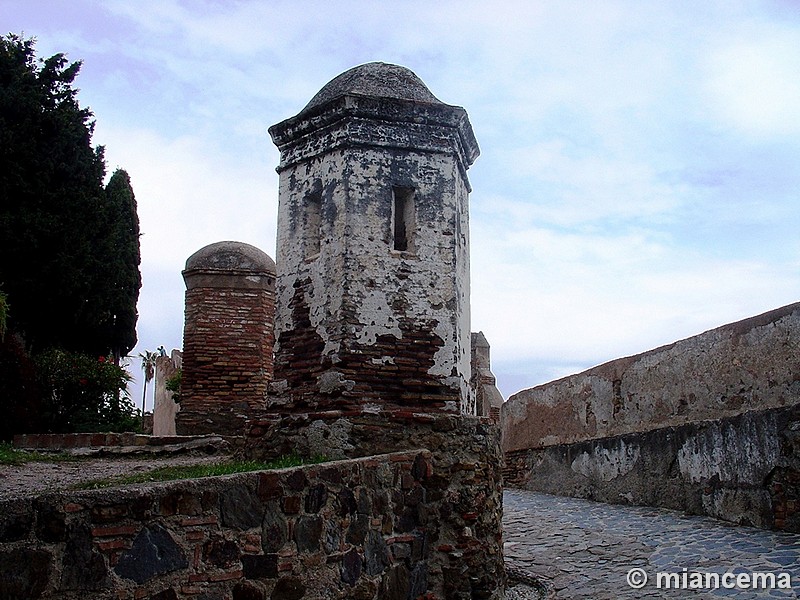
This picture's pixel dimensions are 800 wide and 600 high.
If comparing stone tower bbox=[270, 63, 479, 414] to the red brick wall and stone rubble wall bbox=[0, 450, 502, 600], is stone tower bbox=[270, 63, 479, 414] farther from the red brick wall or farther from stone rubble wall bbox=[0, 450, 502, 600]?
the red brick wall

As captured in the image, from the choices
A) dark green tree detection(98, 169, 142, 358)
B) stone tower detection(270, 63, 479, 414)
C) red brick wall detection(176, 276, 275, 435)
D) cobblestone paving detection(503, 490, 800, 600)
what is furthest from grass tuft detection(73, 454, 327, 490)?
dark green tree detection(98, 169, 142, 358)

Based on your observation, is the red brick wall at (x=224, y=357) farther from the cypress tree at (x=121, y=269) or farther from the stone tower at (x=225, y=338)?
the cypress tree at (x=121, y=269)

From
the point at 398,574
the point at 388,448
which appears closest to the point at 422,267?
the point at 388,448

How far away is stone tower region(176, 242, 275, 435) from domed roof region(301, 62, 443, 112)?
14.7 feet

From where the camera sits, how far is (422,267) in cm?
579

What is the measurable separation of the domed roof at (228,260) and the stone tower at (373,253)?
4.30 m

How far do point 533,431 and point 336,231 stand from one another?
7070mm

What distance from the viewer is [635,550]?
6500 millimetres

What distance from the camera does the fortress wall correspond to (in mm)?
6621

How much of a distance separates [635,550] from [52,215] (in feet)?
38.9

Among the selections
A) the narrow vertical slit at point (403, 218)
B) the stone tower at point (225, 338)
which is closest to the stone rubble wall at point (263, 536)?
the narrow vertical slit at point (403, 218)

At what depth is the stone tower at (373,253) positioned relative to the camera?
5543 mm

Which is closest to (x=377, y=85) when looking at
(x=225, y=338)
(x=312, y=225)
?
(x=312, y=225)

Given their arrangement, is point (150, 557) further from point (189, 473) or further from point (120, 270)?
point (120, 270)
